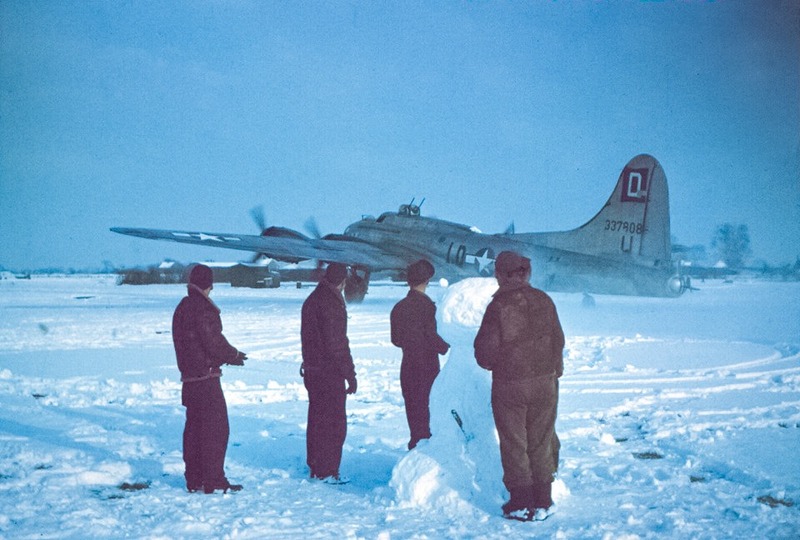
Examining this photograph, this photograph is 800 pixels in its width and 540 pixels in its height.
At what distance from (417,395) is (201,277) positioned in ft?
7.46

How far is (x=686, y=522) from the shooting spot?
4.14m

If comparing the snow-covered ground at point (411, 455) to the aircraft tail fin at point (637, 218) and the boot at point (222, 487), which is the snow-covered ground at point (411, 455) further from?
the aircraft tail fin at point (637, 218)

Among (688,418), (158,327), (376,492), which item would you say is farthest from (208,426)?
(158,327)

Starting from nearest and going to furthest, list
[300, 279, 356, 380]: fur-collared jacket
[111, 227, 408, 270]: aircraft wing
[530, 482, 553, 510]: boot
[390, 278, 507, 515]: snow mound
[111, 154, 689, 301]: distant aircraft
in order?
[530, 482, 553, 510]: boot < [390, 278, 507, 515]: snow mound < [300, 279, 356, 380]: fur-collared jacket < [111, 154, 689, 301]: distant aircraft < [111, 227, 408, 270]: aircraft wing

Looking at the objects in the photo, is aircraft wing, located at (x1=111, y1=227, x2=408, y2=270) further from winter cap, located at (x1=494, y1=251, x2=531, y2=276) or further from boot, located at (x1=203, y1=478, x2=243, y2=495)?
winter cap, located at (x1=494, y1=251, x2=531, y2=276)

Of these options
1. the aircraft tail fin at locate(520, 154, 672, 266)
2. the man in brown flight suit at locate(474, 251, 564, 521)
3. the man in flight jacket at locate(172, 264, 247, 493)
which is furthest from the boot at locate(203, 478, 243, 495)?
the aircraft tail fin at locate(520, 154, 672, 266)

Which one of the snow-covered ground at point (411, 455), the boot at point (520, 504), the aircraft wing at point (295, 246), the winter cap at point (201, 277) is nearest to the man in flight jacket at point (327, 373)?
the snow-covered ground at point (411, 455)

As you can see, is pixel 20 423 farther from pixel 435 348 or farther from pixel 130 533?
pixel 435 348

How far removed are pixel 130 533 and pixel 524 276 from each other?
3274 millimetres

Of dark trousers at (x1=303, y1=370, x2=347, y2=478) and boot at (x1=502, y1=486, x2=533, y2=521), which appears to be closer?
boot at (x1=502, y1=486, x2=533, y2=521)

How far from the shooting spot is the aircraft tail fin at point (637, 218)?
21531mm

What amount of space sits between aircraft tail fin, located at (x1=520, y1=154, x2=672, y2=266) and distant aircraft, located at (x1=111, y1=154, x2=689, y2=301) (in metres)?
0.03

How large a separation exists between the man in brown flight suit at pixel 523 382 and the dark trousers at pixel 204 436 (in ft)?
7.54

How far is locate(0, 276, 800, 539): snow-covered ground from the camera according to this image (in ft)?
13.9
